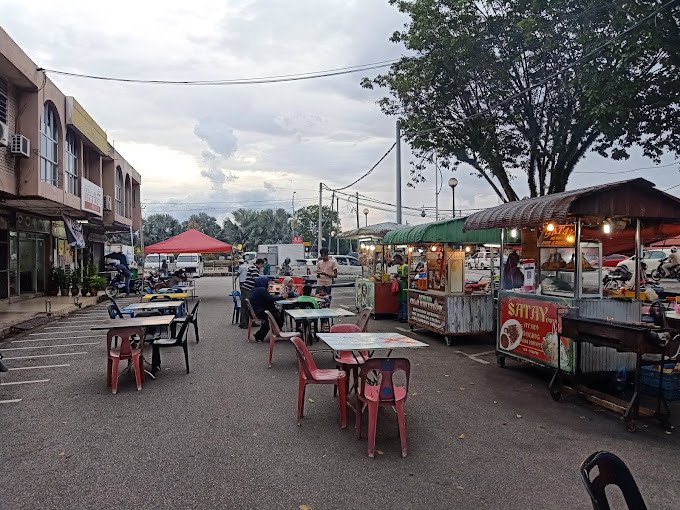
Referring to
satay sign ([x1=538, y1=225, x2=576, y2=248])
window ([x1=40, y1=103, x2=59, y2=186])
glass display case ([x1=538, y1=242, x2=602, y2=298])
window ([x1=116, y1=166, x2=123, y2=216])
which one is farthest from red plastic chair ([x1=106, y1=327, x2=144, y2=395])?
window ([x1=116, y1=166, x2=123, y2=216])

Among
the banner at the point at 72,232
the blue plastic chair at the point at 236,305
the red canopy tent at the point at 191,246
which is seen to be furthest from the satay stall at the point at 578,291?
the banner at the point at 72,232

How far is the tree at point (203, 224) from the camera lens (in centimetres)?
6571

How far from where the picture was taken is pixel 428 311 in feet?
34.0

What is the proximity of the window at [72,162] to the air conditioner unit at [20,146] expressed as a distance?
4598 millimetres

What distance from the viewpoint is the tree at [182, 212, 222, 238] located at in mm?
65713

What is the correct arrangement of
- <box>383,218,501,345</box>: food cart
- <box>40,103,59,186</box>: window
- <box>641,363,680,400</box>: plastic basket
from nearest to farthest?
<box>641,363,680,400</box>: plastic basket < <box>383,218,501,345</box>: food cart < <box>40,103,59,186</box>: window

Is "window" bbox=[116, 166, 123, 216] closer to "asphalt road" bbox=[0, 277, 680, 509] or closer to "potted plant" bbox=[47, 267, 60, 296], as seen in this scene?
"potted plant" bbox=[47, 267, 60, 296]

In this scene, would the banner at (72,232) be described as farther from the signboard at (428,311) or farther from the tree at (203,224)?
the tree at (203,224)

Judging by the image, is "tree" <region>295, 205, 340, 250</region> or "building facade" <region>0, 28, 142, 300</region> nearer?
"building facade" <region>0, 28, 142, 300</region>

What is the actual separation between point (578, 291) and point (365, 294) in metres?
8.01

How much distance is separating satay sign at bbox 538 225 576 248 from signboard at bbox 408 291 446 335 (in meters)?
2.44

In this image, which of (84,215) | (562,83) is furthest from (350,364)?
(84,215)

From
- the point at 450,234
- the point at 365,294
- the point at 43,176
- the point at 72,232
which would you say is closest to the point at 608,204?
the point at 450,234

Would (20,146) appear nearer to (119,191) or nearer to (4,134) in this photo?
(4,134)
